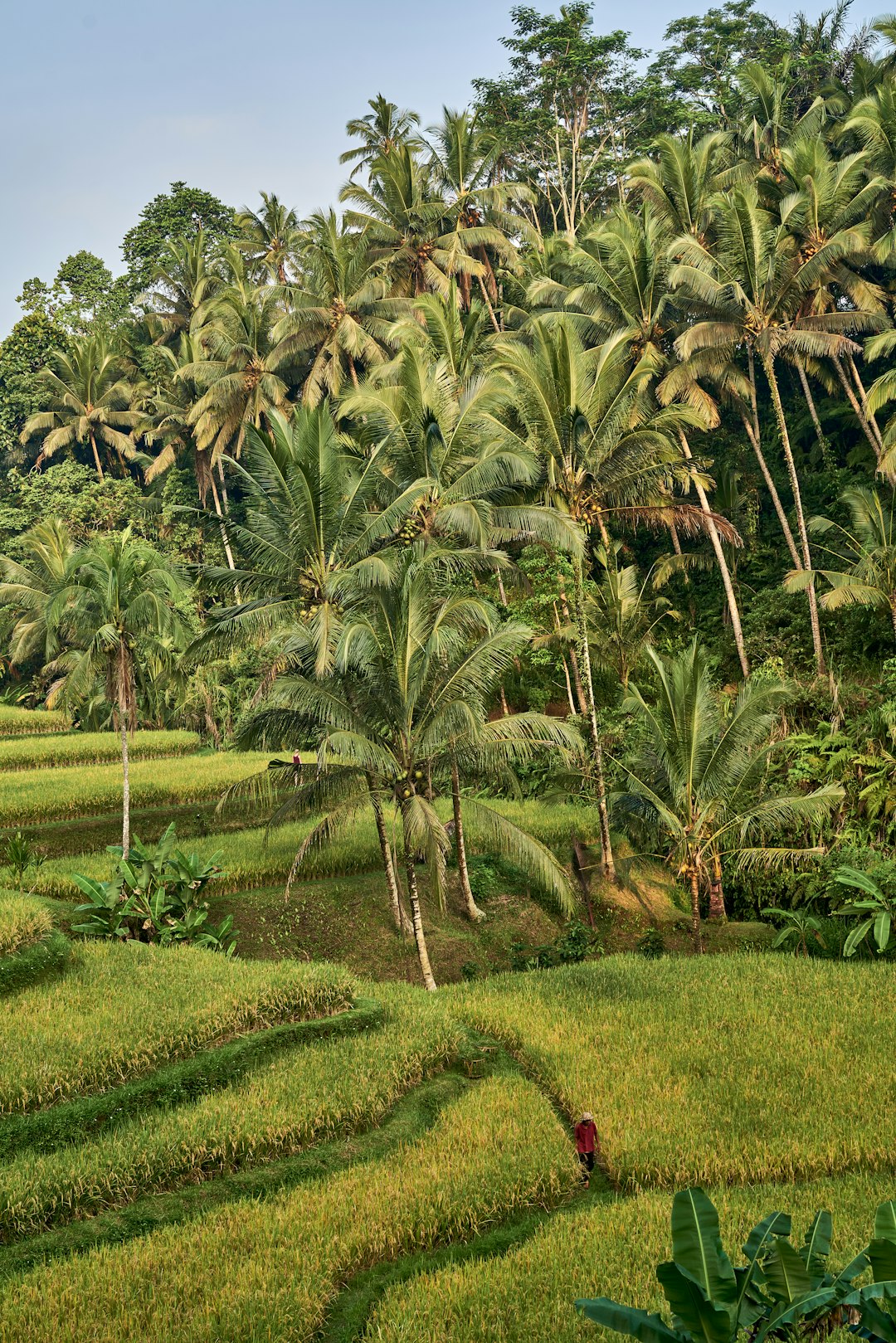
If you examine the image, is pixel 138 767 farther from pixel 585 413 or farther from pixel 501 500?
pixel 585 413

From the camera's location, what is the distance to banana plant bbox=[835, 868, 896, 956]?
13.5m

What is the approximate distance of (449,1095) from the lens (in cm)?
1010

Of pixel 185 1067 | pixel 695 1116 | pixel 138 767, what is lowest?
pixel 695 1116

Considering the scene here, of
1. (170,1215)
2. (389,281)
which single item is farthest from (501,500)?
(389,281)

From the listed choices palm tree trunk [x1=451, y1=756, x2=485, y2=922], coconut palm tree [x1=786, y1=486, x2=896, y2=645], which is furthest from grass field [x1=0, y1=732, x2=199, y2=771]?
coconut palm tree [x1=786, y1=486, x2=896, y2=645]

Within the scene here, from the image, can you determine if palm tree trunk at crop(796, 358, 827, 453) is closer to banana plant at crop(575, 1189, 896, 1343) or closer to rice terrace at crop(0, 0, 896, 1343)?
rice terrace at crop(0, 0, 896, 1343)

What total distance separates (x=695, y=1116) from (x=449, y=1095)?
2.39 m

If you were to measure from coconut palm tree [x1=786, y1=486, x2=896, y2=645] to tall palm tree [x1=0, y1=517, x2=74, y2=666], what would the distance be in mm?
18525

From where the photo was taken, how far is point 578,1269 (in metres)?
6.95

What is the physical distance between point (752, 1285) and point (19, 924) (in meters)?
8.82

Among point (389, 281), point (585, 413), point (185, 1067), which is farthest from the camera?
point (389, 281)

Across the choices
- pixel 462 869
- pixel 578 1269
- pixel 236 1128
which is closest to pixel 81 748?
pixel 462 869

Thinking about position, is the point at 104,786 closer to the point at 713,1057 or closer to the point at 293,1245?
the point at 713,1057

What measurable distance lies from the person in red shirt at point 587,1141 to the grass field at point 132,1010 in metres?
3.85
